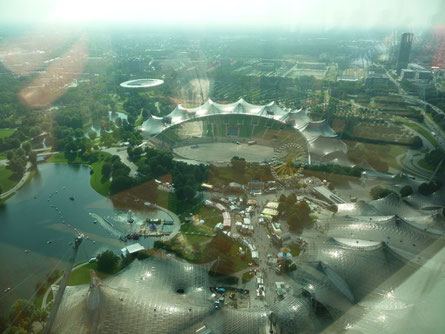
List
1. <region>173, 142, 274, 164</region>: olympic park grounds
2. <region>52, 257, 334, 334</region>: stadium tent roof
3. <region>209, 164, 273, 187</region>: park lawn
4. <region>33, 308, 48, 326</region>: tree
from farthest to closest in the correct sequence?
<region>173, 142, 274, 164</region>: olympic park grounds → <region>209, 164, 273, 187</region>: park lawn → <region>33, 308, 48, 326</region>: tree → <region>52, 257, 334, 334</region>: stadium tent roof

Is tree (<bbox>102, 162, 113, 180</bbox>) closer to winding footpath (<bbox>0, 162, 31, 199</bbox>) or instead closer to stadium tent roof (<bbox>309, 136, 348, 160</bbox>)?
winding footpath (<bbox>0, 162, 31, 199</bbox>)

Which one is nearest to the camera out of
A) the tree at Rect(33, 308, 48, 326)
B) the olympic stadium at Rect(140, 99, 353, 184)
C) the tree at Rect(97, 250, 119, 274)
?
the tree at Rect(33, 308, 48, 326)

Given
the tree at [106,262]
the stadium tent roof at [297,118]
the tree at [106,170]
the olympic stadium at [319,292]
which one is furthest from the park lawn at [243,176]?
the stadium tent roof at [297,118]

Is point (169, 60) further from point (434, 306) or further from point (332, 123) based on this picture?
point (434, 306)

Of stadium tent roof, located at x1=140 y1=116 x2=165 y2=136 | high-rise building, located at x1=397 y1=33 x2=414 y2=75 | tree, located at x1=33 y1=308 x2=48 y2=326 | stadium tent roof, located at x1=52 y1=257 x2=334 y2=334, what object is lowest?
tree, located at x1=33 y1=308 x2=48 y2=326

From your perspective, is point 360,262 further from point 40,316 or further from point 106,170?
point 106,170

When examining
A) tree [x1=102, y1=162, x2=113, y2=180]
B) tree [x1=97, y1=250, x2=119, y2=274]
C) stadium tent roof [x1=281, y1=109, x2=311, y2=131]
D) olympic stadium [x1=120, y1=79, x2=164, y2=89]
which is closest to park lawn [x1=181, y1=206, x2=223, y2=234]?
tree [x1=97, y1=250, x2=119, y2=274]
